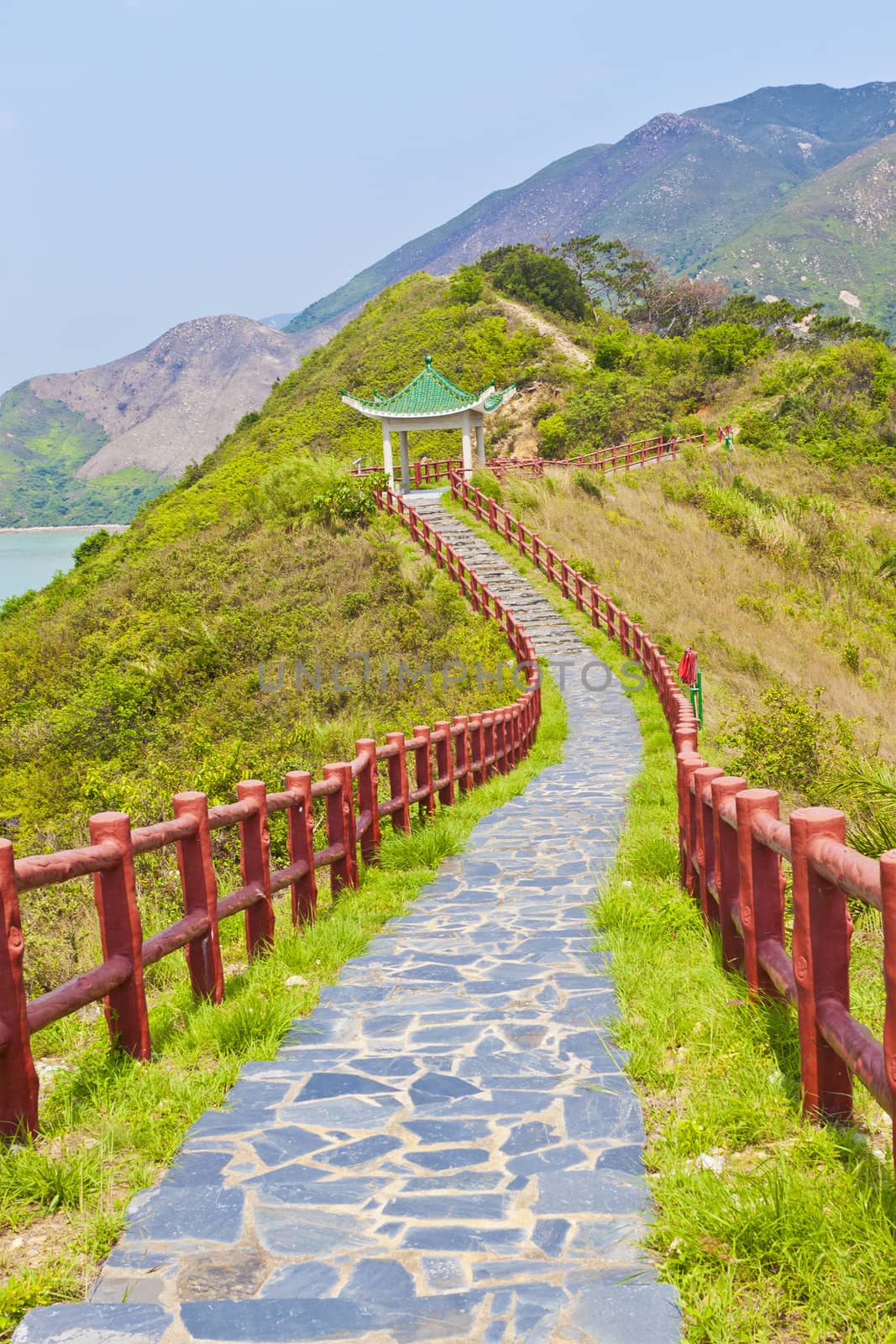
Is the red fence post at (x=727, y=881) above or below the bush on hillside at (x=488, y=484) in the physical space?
below

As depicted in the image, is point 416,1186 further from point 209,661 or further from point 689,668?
point 209,661

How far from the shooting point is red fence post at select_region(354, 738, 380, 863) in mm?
8127

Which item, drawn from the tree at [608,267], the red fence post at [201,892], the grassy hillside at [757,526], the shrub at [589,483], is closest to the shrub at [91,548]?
the grassy hillside at [757,526]

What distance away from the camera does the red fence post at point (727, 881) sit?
5021mm

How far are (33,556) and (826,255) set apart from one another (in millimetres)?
120663

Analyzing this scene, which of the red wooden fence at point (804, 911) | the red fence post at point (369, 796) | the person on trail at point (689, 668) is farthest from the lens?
the person on trail at point (689, 668)

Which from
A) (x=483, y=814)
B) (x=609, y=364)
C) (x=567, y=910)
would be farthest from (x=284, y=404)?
(x=567, y=910)

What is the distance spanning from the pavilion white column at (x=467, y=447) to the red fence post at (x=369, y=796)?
2866cm

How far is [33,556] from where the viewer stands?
132 meters

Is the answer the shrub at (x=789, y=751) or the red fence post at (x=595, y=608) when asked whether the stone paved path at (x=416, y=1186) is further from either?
the red fence post at (x=595, y=608)

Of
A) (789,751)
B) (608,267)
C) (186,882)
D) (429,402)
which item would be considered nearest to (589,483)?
(429,402)

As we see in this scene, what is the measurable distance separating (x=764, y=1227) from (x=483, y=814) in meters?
8.60

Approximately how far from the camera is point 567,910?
7129mm

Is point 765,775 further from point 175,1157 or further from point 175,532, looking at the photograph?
point 175,532
